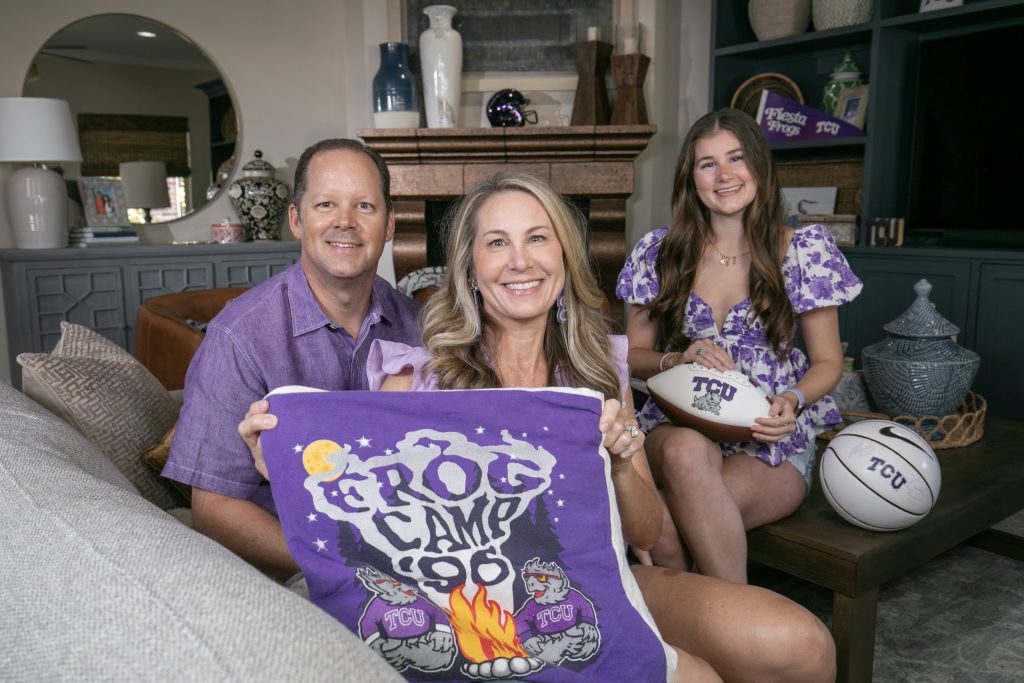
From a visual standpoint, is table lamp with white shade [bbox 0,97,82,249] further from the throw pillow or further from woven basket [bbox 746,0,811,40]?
woven basket [bbox 746,0,811,40]

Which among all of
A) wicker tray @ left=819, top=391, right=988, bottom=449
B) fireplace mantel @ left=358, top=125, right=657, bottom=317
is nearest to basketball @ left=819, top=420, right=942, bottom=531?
wicker tray @ left=819, top=391, right=988, bottom=449

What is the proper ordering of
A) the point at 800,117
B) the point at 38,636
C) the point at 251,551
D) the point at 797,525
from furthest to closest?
1. the point at 800,117
2. the point at 797,525
3. the point at 251,551
4. the point at 38,636

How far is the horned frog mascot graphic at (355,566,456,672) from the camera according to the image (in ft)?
3.53

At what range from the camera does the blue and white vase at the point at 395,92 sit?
4562mm

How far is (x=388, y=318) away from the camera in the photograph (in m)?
1.89

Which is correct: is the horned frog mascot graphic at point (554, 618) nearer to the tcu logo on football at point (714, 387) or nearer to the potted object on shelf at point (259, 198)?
the tcu logo on football at point (714, 387)

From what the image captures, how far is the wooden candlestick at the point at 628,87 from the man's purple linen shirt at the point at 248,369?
10.5 ft

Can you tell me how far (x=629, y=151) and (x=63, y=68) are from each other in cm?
307

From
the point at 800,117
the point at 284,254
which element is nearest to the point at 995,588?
the point at 800,117

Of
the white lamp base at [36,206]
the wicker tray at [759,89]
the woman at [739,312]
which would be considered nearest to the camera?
the woman at [739,312]

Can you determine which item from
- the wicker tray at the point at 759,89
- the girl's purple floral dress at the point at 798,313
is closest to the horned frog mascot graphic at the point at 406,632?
the girl's purple floral dress at the point at 798,313

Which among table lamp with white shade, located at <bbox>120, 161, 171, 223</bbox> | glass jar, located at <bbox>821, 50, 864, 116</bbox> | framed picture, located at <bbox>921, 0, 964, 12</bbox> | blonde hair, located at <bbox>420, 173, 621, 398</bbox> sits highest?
framed picture, located at <bbox>921, 0, 964, 12</bbox>

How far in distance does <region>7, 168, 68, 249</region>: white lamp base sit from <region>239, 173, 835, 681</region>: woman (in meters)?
3.40

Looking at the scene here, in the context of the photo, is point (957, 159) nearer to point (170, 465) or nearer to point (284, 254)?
point (284, 254)
